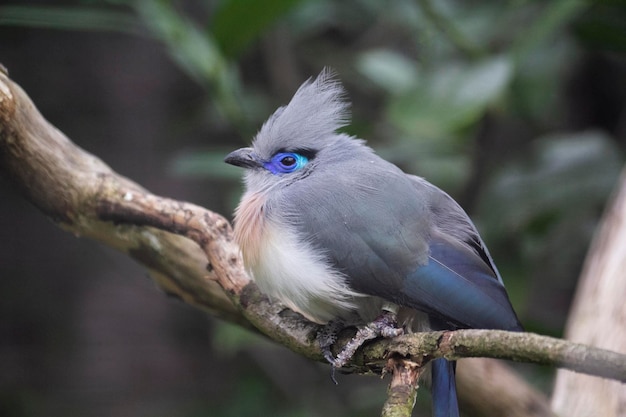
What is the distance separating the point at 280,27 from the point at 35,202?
2260 millimetres

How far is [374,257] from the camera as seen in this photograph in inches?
77.9

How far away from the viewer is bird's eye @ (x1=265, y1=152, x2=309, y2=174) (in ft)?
8.03

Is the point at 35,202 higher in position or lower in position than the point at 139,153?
lower

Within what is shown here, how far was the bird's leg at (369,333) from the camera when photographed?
1846 millimetres

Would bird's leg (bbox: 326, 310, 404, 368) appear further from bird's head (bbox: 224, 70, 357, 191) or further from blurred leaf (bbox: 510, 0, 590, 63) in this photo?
blurred leaf (bbox: 510, 0, 590, 63)

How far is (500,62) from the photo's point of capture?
3.16 meters

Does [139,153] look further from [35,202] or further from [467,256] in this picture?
[467,256]

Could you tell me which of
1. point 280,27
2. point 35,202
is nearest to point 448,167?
point 280,27

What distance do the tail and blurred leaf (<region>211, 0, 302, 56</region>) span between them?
162 cm

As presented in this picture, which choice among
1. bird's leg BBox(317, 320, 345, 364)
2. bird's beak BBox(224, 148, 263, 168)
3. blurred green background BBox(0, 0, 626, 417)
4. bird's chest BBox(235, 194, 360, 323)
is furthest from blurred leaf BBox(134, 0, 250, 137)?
bird's leg BBox(317, 320, 345, 364)

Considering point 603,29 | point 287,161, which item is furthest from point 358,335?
point 603,29

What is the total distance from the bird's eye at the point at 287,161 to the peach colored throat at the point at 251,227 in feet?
0.39

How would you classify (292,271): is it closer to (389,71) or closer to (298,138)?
(298,138)

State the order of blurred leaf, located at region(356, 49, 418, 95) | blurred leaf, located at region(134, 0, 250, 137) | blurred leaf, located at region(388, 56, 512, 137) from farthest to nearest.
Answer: blurred leaf, located at region(356, 49, 418, 95) < blurred leaf, located at region(134, 0, 250, 137) < blurred leaf, located at region(388, 56, 512, 137)
